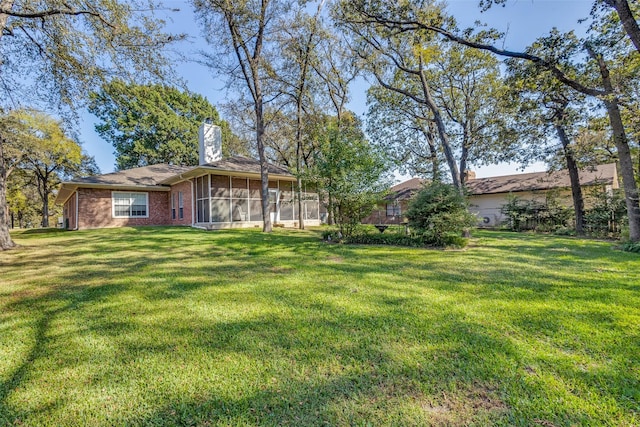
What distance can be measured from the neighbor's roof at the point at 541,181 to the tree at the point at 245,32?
1247 centimetres

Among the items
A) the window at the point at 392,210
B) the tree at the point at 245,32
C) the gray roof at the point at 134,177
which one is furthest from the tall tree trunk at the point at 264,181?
the window at the point at 392,210

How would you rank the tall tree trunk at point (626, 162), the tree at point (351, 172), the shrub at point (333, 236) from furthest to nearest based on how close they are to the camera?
the shrub at point (333, 236) < the tree at point (351, 172) < the tall tree trunk at point (626, 162)

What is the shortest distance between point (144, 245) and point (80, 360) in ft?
24.4

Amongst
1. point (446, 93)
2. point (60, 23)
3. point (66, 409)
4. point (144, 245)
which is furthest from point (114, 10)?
point (446, 93)

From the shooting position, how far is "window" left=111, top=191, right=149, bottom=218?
16.3 meters

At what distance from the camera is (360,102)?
1984 centimetres

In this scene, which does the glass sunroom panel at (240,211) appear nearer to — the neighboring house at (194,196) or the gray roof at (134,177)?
the neighboring house at (194,196)

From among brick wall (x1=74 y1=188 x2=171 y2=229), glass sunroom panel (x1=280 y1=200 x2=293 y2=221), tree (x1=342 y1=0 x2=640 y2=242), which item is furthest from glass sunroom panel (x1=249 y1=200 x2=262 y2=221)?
tree (x1=342 y1=0 x2=640 y2=242)

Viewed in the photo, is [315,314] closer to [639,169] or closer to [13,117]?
[639,169]

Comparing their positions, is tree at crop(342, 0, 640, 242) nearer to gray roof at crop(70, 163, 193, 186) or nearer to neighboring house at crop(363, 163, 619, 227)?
neighboring house at crop(363, 163, 619, 227)

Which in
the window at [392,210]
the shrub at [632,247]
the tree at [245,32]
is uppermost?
the tree at [245,32]

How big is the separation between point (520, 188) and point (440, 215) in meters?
16.3

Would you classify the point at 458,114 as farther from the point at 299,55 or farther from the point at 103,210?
the point at 103,210

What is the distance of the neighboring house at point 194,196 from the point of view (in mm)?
14469
